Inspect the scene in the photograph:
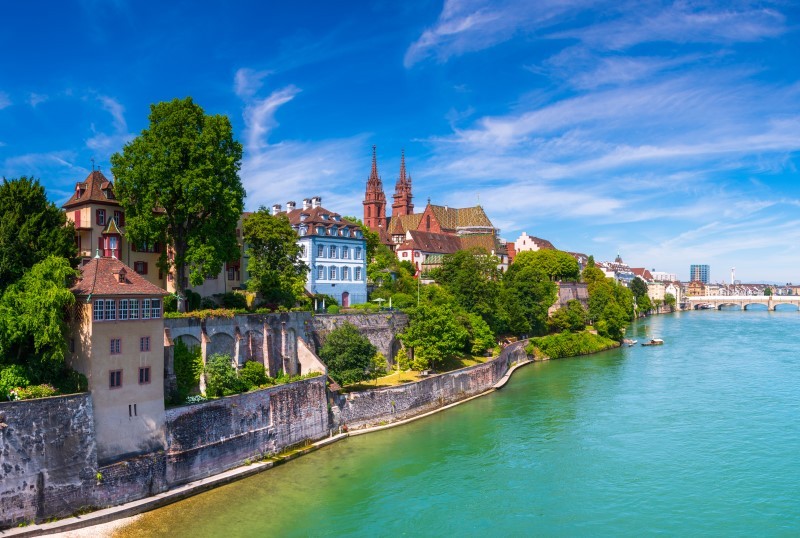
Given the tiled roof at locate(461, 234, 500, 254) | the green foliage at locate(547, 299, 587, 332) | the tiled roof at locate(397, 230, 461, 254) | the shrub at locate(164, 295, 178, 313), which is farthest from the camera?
the tiled roof at locate(461, 234, 500, 254)

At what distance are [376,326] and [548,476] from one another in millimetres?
18966

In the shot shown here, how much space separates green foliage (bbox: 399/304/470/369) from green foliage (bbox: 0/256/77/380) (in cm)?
2392

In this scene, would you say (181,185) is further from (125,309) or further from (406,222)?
(406,222)

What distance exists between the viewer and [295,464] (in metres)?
28.8

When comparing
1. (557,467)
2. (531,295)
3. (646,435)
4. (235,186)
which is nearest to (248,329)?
(235,186)

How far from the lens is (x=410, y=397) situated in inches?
1474

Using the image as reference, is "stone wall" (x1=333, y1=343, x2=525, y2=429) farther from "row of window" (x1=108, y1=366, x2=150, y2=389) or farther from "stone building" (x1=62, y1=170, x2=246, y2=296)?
"stone building" (x1=62, y1=170, x2=246, y2=296)

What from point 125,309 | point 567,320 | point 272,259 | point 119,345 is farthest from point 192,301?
point 567,320

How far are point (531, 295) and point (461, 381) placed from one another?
86.9ft

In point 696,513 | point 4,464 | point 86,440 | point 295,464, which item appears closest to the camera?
point 4,464

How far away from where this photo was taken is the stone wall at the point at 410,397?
34.1m

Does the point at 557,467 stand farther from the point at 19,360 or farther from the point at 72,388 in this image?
the point at 19,360

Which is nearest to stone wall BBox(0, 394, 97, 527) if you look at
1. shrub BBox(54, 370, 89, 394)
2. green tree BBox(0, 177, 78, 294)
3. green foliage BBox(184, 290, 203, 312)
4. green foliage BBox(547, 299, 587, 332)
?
shrub BBox(54, 370, 89, 394)

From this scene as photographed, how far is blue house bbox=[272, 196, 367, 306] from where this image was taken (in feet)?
162
